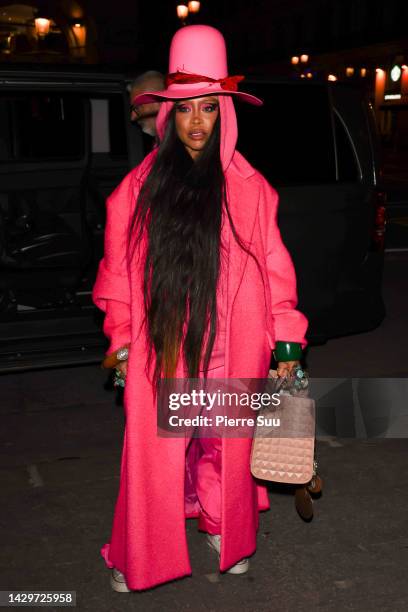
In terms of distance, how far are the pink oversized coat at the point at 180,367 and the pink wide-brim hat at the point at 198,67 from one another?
65 millimetres

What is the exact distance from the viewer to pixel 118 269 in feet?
8.89

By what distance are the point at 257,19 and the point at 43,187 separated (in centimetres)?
5883

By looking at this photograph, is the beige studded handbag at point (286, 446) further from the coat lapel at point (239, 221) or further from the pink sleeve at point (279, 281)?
the coat lapel at point (239, 221)

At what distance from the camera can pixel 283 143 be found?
183 inches

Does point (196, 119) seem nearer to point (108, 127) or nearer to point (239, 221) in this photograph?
point (239, 221)

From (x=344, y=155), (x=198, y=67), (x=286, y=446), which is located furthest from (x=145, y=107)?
(x=286, y=446)

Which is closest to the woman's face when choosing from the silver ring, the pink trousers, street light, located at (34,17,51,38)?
the silver ring

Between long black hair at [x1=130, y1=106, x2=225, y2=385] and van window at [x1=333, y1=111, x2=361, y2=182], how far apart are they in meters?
2.35

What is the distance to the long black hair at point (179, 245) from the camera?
2584 mm

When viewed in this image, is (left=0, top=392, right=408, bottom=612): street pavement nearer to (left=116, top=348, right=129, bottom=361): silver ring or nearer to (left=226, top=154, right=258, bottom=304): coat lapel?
(left=116, top=348, right=129, bottom=361): silver ring

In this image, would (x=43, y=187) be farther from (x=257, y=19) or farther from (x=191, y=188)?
(x=257, y=19)

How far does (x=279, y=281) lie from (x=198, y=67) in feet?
2.45

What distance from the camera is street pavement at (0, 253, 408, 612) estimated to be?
2.96 meters

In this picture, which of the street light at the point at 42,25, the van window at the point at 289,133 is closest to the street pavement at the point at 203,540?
the van window at the point at 289,133
